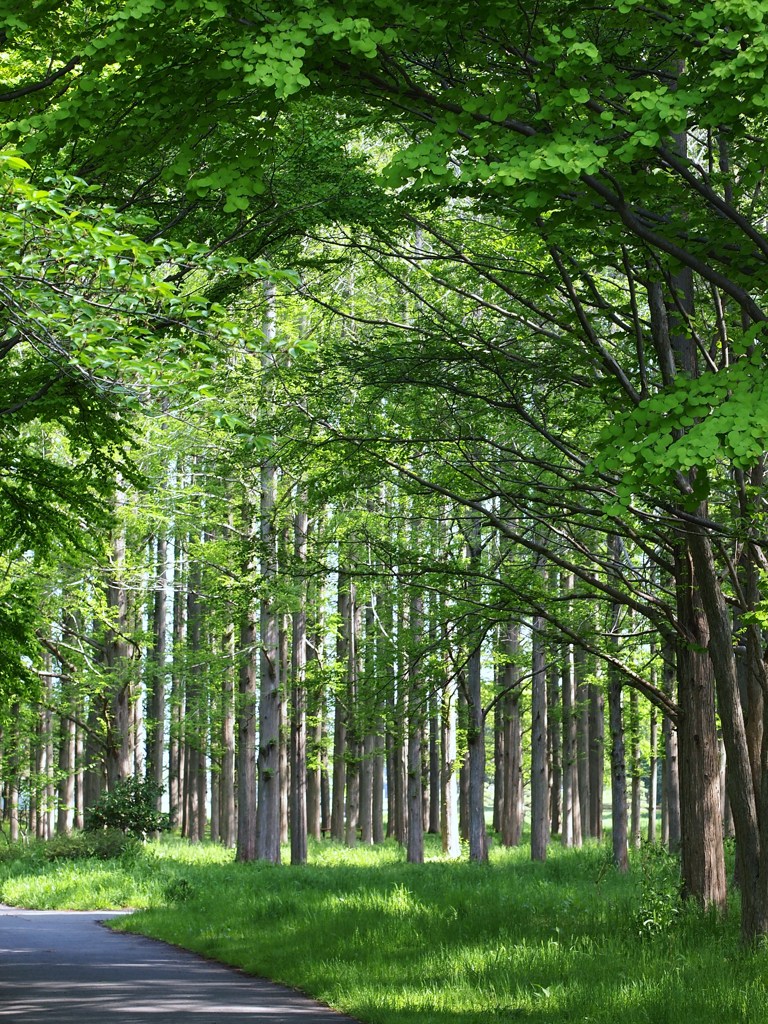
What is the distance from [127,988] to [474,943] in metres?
3.17

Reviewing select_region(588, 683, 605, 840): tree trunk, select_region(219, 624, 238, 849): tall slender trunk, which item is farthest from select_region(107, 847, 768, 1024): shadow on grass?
select_region(588, 683, 605, 840): tree trunk

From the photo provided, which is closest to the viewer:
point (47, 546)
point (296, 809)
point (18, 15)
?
point (18, 15)

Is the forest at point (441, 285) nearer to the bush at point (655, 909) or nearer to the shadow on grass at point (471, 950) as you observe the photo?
the bush at point (655, 909)

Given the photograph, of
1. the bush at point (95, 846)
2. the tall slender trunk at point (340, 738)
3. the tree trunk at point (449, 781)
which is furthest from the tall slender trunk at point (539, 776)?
the bush at point (95, 846)

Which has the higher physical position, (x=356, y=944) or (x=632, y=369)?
(x=632, y=369)

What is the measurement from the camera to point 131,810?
28047mm

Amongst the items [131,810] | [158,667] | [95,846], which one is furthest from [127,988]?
[158,667]

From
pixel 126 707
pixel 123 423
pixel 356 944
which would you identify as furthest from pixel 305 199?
pixel 126 707

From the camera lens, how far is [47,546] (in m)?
12.2

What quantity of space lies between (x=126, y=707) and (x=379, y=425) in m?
18.7

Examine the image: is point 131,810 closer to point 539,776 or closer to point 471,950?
point 539,776

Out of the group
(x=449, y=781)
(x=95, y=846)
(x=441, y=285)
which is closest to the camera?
(x=441, y=285)

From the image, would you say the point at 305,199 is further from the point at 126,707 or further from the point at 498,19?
the point at 126,707

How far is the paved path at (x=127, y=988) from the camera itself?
8.97 meters
